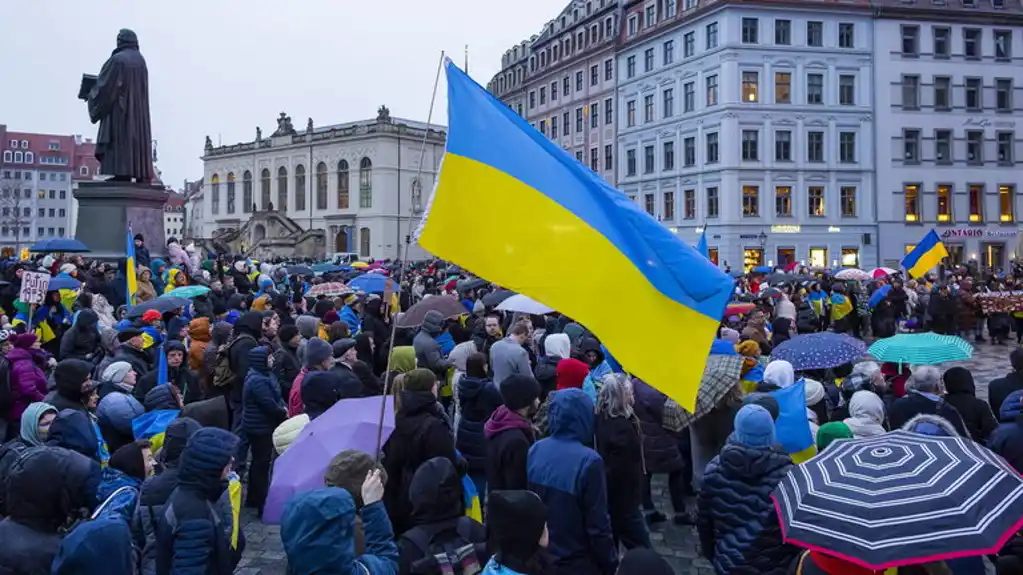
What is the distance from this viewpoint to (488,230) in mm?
4824

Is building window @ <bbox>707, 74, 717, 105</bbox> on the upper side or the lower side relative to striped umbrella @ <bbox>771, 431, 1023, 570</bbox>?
upper

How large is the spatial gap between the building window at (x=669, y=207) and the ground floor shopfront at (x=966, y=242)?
11566 mm

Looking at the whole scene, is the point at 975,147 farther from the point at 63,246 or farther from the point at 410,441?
the point at 410,441

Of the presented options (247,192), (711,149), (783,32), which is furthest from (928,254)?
(247,192)

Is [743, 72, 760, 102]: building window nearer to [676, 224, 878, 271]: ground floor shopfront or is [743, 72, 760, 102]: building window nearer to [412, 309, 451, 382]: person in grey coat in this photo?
[676, 224, 878, 271]: ground floor shopfront

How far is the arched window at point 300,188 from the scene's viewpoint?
78.1 m

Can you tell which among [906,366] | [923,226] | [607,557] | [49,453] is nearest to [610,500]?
[607,557]

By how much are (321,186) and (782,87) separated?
1826 inches

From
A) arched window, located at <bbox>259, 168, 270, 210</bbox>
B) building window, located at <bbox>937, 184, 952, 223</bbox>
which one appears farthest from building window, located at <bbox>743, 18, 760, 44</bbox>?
arched window, located at <bbox>259, 168, 270, 210</bbox>

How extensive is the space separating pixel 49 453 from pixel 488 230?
2580mm

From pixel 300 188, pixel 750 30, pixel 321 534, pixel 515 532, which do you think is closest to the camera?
pixel 321 534

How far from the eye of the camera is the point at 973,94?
45656 millimetres

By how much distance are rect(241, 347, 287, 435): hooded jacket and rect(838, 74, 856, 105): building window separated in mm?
44063

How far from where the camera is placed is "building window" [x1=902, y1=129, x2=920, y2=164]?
44.8m
